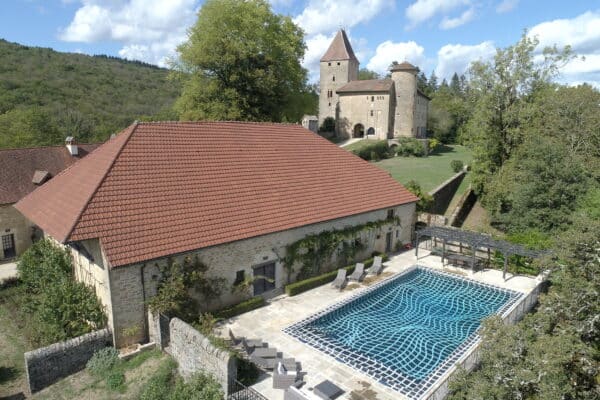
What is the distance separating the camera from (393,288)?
19297mm

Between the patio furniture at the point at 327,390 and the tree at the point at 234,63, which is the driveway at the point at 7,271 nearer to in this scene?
the patio furniture at the point at 327,390

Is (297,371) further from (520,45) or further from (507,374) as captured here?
(520,45)

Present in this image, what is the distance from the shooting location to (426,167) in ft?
152

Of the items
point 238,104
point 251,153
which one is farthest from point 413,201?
point 238,104

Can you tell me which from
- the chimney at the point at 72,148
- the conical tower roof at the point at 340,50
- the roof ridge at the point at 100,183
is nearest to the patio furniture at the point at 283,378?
the roof ridge at the point at 100,183

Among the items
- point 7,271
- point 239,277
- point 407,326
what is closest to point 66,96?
point 7,271

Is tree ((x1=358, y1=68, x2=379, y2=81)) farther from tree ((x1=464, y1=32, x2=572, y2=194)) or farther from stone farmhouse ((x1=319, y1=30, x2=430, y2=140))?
tree ((x1=464, y1=32, x2=572, y2=194))

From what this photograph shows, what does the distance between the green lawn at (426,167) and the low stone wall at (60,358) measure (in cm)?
2839

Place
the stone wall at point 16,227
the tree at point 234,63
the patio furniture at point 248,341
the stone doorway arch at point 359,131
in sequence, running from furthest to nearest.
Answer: the stone doorway arch at point 359,131
the tree at point 234,63
the stone wall at point 16,227
the patio furniture at point 248,341

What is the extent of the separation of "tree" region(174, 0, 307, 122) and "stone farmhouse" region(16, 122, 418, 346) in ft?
44.3

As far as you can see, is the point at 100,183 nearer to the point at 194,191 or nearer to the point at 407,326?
the point at 194,191

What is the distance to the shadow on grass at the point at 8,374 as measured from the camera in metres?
12.5

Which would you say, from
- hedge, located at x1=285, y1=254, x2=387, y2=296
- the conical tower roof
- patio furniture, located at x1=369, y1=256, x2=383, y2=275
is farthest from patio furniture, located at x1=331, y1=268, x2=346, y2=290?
the conical tower roof

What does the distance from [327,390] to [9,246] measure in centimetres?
2323
